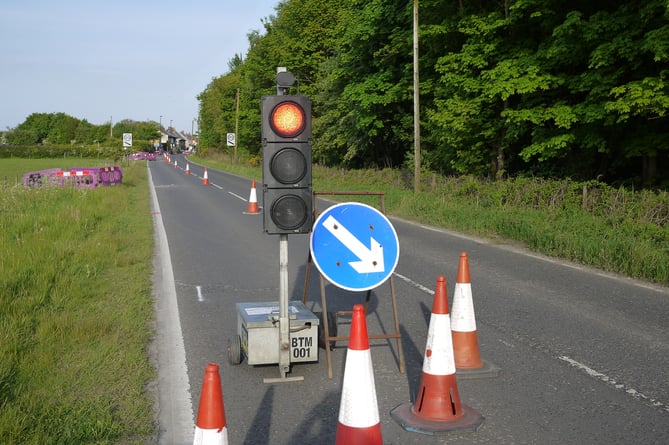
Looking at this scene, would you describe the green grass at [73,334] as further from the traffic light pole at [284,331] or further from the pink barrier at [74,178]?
the pink barrier at [74,178]

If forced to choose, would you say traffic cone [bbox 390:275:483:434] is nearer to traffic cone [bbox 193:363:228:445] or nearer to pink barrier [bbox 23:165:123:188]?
traffic cone [bbox 193:363:228:445]

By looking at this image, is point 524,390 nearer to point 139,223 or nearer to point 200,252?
point 200,252

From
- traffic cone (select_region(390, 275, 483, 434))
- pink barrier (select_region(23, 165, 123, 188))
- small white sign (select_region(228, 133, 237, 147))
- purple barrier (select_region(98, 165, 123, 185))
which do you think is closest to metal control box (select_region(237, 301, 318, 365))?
traffic cone (select_region(390, 275, 483, 434))

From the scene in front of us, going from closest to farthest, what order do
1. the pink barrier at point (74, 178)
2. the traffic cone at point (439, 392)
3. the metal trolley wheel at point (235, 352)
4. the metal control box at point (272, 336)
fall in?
1. the traffic cone at point (439, 392)
2. the metal control box at point (272, 336)
3. the metal trolley wheel at point (235, 352)
4. the pink barrier at point (74, 178)

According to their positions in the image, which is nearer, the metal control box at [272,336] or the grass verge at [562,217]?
the metal control box at [272,336]

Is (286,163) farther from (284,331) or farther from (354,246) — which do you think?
(284,331)

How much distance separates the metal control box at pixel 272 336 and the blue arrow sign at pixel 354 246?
0.55m

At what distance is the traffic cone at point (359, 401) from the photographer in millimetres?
3412

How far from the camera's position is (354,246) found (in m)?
5.37

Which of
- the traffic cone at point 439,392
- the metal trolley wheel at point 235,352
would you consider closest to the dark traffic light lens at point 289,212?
the metal trolley wheel at point 235,352

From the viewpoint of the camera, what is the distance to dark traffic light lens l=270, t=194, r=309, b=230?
17.1 ft

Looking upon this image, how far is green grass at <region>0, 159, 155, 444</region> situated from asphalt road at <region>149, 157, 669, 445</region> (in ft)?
0.92

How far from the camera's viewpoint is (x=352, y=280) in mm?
5355

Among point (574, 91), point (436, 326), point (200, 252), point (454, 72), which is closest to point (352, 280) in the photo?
point (436, 326)
